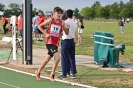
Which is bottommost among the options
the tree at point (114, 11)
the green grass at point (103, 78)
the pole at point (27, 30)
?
the green grass at point (103, 78)

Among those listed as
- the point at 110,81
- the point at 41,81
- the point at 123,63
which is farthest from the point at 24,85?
the point at 123,63

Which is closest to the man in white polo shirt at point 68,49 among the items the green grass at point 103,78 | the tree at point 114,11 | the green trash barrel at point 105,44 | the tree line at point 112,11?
the green grass at point 103,78

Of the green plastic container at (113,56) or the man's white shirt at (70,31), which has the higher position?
the man's white shirt at (70,31)

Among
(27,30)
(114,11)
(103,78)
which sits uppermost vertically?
(114,11)

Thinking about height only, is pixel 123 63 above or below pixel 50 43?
below

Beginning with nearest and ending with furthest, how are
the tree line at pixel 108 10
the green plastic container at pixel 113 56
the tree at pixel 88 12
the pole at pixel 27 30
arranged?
the green plastic container at pixel 113 56 → the pole at pixel 27 30 → the tree line at pixel 108 10 → the tree at pixel 88 12

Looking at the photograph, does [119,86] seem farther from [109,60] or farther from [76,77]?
[109,60]

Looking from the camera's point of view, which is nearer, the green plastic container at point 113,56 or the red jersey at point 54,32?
the red jersey at point 54,32

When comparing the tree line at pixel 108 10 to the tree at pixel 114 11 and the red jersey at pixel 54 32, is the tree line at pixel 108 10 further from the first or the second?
the red jersey at pixel 54 32

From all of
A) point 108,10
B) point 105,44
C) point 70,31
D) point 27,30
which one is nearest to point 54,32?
point 70,31

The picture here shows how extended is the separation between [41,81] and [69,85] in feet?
3.22

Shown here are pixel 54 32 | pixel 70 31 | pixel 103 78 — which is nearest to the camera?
pixel 54 32

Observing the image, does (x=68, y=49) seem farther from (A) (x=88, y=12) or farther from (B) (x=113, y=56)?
(A) (x=88, y=12)

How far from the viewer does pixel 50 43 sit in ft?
32.3
